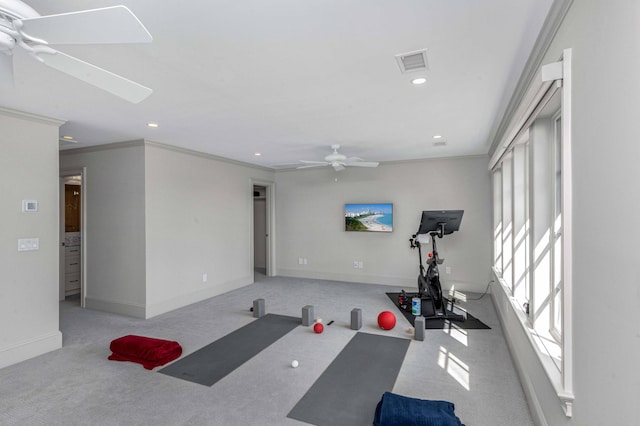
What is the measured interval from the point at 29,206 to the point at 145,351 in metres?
2.01

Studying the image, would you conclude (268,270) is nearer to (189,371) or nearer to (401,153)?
(401,153)

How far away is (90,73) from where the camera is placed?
5.50 ft

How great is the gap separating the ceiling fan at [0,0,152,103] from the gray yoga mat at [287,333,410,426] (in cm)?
254

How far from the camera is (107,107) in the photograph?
3.23 m

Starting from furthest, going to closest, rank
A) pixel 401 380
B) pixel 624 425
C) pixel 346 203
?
pixel 346 203
pixel 401 380
pixel 624 425

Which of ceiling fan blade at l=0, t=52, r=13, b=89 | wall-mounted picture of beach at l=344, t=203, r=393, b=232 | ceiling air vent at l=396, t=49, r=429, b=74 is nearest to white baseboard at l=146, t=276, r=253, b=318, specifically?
wall-mounted picture of beach at l=344, t=203, r=393, b=232

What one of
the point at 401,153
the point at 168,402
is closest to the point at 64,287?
the point at 168,402

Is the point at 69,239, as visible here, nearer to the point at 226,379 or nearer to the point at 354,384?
the point at 226,379

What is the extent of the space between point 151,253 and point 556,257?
15.6ft

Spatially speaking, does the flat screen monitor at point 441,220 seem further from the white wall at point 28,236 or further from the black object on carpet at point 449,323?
the white wall at point 28,236

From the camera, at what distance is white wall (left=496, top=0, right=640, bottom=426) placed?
1.02 metres

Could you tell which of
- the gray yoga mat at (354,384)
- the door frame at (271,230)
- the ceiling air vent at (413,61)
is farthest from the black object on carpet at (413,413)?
the door frame at (271,230)

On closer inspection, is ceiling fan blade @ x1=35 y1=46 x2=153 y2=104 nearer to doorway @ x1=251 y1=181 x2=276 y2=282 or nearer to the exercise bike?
the exercise bike

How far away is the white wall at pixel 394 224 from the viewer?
5.94 metres
